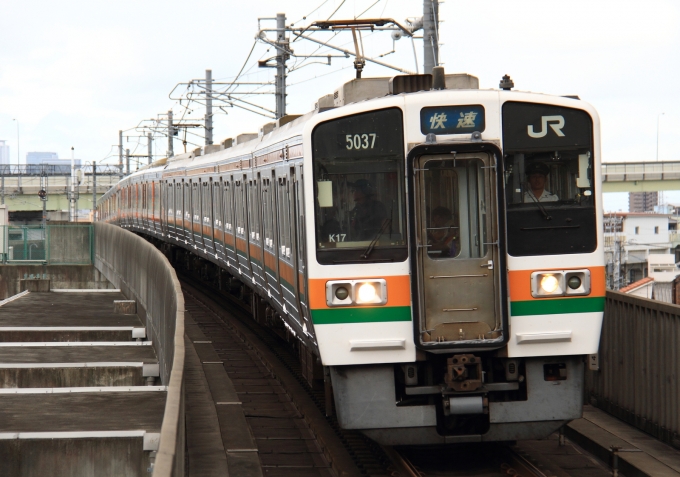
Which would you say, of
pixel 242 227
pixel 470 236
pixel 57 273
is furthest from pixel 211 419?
pixel 57 273

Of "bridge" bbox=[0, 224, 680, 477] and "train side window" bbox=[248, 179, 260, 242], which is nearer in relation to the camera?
"bridge" bbox=[0, 224, 680, 477]

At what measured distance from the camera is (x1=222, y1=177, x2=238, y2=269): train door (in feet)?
51.9

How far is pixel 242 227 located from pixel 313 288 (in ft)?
23.5

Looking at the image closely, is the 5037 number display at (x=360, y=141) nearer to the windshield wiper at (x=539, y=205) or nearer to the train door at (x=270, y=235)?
the windshield wiper at (x=539, y=205)

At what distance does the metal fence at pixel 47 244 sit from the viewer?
35375mm

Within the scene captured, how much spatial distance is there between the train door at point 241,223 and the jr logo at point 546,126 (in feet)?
22.8

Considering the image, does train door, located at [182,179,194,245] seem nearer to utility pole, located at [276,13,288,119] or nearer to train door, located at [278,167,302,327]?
utility pole, located at [276,13,288,119]

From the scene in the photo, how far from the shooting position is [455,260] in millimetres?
7445

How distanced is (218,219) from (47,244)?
19.6 metres

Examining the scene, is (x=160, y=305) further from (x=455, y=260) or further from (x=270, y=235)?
(x=455, y=260)

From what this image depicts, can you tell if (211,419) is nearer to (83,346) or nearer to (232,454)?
(232,454)

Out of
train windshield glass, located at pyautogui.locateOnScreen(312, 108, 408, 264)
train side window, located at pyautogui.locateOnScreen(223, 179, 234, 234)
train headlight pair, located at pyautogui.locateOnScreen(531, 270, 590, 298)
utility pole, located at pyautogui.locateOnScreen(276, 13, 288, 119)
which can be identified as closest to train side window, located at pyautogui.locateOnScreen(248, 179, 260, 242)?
train side window, located at pyautogui.locateOnScreen(223, 179, 234, 234)

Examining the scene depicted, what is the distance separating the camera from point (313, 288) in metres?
7.55

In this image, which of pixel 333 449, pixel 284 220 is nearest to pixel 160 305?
pixel 284 220
